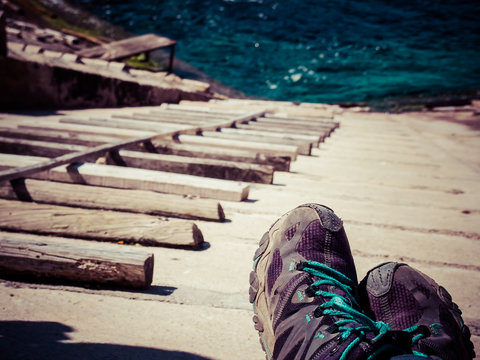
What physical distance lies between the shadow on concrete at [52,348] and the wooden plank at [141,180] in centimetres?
112

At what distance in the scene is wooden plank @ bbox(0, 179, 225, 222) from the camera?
1864 millimetres

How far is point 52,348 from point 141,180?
1.21 m

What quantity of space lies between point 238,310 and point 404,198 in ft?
5.67

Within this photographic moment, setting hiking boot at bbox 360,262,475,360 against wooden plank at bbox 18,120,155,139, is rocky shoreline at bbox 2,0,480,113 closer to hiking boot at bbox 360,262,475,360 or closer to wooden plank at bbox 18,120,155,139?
wooden plank at bbox 18,120,155,139

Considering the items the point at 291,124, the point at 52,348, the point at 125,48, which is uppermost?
the point at 125,48

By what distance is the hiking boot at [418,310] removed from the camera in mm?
1056

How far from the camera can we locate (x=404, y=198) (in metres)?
2.59

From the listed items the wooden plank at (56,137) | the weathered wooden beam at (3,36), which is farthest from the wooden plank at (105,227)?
the weathered wooden beam at (3,36)

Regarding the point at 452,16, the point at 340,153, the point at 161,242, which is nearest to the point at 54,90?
the point at 340,153

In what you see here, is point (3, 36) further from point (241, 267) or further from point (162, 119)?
point (241, 267)

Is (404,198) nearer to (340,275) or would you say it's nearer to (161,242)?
(340,275)

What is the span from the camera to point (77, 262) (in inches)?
49.3

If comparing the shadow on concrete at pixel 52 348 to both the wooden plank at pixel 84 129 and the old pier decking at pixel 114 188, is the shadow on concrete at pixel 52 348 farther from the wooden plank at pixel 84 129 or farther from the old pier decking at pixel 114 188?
the wooden plank at pixel 84 129

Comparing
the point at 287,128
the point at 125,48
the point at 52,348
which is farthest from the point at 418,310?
the point at 125,48
